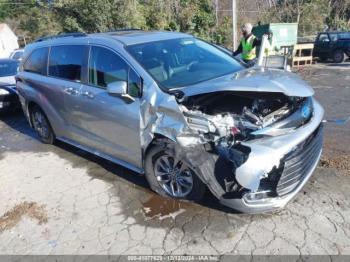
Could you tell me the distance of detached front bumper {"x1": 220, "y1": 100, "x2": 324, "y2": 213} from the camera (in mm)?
2939

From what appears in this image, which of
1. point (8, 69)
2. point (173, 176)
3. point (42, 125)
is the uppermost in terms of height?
point (8, 69)

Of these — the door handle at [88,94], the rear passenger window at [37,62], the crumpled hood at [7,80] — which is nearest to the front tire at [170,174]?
the door handle at [88,94]

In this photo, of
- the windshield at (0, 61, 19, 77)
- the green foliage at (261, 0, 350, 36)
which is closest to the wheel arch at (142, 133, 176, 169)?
the windshield at (0, 61, 19, 77)

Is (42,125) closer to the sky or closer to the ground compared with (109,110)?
closer to the ground

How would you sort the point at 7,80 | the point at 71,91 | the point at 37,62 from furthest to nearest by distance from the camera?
the point at 7,80 < the point at 37,62 < the point at 71,91

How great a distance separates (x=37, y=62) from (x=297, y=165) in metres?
4.69

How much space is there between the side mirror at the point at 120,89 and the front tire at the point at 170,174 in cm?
64

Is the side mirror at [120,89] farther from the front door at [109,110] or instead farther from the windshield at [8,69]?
the windshield at [8,69]

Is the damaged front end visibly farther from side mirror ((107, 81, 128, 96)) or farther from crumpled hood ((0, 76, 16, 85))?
crumpled hood ((0, 76, 16, 85))

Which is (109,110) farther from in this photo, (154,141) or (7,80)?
(7,80)

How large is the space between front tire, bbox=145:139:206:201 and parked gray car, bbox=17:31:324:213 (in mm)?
12

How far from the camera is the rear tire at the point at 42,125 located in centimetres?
595

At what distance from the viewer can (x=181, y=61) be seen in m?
4.33

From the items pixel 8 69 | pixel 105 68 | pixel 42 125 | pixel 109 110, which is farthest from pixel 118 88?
pixel 8 69
